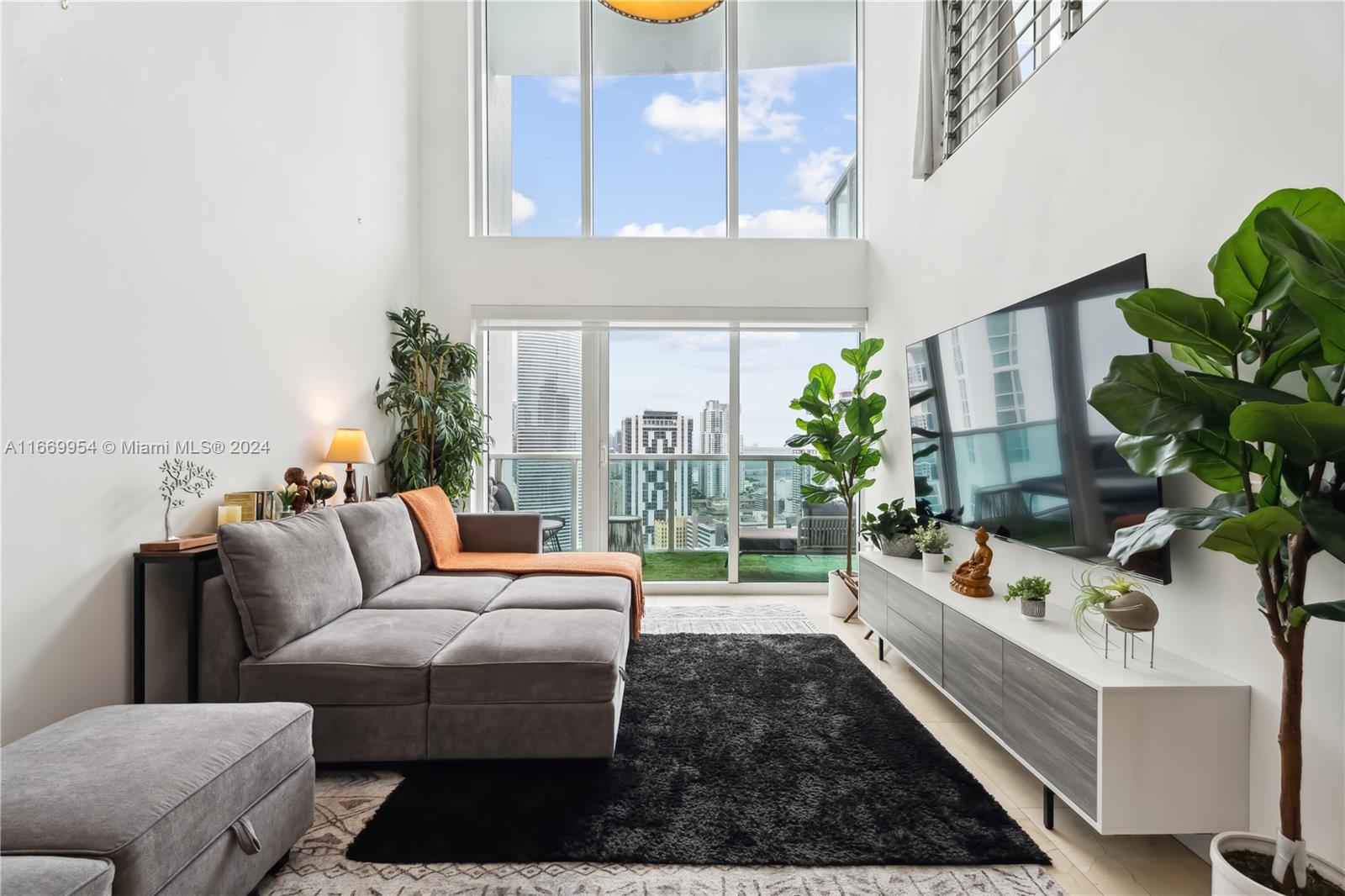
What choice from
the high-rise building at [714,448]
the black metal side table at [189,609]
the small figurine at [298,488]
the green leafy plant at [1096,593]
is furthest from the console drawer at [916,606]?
the small figurine at [298,488]

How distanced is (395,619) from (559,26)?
4820 millimetres

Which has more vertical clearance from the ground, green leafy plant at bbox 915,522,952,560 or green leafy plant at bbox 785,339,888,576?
green leafy plant at bbox 785,339,888,576

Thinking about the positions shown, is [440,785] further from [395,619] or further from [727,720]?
[727,720]

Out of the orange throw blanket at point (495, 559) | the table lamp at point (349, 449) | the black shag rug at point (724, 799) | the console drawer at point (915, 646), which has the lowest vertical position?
the black shag rug at point (724, 799)

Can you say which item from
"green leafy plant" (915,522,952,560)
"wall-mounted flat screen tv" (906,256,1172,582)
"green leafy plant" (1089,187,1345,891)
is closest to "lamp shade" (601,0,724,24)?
"wall-mounted flat screen tv" (906,256,1172,582)

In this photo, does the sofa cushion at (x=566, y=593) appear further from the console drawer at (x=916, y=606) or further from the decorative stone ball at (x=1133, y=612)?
the decorative stone ball at (x=1133, y=612)

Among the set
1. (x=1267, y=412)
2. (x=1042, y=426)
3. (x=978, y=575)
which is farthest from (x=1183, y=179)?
(x=978, y=575)

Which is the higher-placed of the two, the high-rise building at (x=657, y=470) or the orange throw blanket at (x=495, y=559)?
the high-rise building at (x=657, y=470)

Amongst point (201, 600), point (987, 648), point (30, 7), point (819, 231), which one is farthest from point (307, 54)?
point (987, 648)

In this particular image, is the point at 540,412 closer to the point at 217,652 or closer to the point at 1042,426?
the point at 217,652

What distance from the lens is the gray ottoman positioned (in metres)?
1.21

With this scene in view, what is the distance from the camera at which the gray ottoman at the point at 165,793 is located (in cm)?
121

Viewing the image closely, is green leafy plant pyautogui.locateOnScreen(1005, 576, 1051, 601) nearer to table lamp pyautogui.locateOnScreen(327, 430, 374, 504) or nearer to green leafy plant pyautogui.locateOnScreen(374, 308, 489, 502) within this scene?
table lamp pyautogui.locateOnScreen(327, 430, 374, 504)

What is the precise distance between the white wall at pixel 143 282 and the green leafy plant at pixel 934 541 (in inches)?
128
